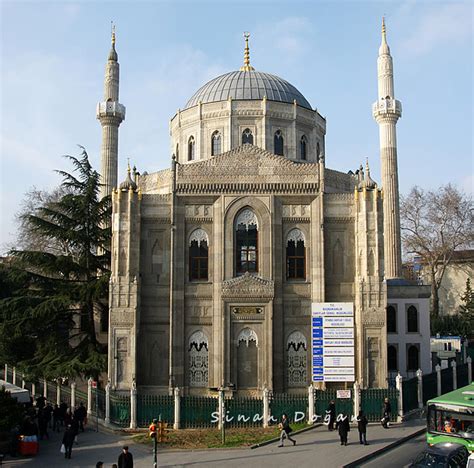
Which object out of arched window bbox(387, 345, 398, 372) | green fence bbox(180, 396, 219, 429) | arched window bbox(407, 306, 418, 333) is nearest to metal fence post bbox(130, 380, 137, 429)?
green fence bbox(180, 396, 219, 429)

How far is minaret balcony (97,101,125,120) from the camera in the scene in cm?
4159

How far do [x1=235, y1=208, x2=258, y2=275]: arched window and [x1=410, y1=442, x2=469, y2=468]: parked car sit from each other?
13.0 metres

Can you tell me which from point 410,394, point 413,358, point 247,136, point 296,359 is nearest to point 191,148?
point 247,136

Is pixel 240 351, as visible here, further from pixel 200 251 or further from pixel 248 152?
pixel 248 152

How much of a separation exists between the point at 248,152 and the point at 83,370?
38.3ft

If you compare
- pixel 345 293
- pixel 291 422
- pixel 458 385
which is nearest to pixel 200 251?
pixel 345 293

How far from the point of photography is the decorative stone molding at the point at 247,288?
84.4 ft

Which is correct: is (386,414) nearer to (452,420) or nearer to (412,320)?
(452,420)

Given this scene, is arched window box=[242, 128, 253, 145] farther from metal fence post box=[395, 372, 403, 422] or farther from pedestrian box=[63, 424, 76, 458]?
pedestrian box=[63, 424, 76, 458]

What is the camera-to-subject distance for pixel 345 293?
26125mm

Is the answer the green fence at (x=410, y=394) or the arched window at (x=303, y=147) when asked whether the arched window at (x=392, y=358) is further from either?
the arched window at (x=303, y=147)

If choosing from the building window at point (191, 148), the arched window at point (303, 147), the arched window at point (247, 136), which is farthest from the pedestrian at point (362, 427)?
the building window at point (191, 148)

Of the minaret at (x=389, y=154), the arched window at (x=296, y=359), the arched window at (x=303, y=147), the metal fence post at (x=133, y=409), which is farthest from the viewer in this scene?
the minaret at (x=389, y=154)

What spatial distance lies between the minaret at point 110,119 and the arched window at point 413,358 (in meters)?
21.4
